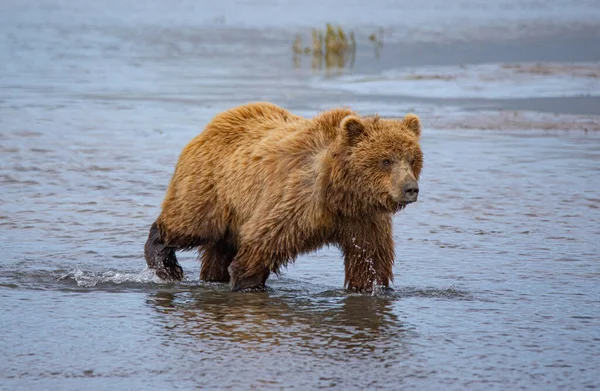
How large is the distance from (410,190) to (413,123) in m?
0.70

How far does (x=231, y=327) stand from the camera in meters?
6.95

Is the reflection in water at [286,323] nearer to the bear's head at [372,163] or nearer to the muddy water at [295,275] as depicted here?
the muddy water at [295,275]

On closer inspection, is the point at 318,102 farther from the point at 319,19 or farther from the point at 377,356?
the point at 319,19

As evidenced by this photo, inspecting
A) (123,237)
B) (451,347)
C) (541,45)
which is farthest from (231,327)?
(541,45)

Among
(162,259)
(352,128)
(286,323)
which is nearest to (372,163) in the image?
(352,128)

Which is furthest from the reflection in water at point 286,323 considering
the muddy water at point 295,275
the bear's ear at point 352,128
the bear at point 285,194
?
the bear's ear at point 352,128

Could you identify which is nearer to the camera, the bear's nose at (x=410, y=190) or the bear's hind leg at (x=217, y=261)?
the bear's nose at (x=410, y=190)

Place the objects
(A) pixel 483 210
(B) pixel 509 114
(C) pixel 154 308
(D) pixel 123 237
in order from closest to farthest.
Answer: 1. (C) pixel 154 308
2. (D) pixel 123 237
3. (A) pixel 483 210
4. (B) pixel 509 114

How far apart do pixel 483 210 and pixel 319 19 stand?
3298 cm

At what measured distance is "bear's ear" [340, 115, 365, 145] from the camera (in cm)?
720

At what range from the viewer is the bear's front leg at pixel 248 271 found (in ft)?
25.1

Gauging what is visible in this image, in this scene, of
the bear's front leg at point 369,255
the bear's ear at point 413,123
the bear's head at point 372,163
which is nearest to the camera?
the bear's head at point 372,163

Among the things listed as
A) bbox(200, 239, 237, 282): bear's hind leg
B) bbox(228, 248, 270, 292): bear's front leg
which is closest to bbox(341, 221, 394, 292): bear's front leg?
bbox(228, 248, 270, 292): bear's front leg

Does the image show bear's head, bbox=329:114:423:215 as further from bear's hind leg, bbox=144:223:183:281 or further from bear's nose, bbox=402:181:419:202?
bear's hind leg, bbox=144:223:183:281
